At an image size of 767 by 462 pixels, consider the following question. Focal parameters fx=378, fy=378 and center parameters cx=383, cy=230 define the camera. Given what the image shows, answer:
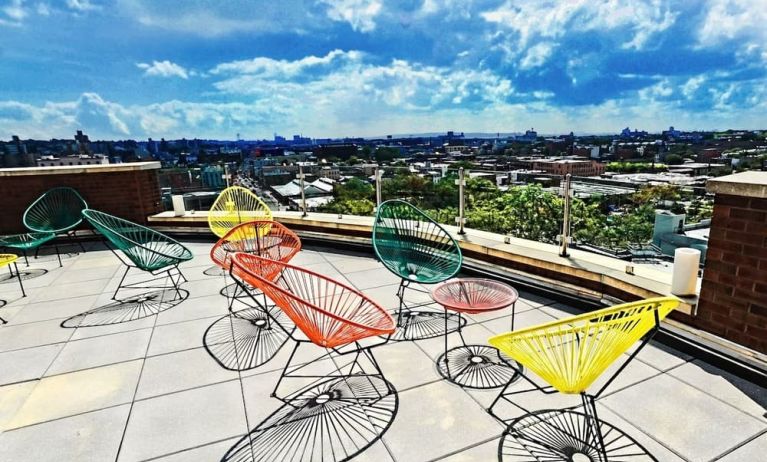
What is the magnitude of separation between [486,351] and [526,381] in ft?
1.31

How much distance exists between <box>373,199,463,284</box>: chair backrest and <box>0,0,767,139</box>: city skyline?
9.51 feet

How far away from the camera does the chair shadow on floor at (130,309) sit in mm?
3318

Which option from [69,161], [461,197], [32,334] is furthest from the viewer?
[69,161]

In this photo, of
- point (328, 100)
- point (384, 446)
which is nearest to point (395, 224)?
point (384, 446)

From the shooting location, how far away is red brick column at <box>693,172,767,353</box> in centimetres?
220

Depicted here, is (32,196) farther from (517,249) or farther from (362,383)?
(517,249)

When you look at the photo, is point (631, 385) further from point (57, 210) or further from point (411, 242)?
point (57, 210)

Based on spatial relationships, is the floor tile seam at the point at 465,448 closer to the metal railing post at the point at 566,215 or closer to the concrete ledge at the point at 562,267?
the concrete ledge at the point at 562,267

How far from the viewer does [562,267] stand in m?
3.46

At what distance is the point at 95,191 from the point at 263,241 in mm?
4005

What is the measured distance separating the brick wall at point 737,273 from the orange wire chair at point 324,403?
2.11 metres

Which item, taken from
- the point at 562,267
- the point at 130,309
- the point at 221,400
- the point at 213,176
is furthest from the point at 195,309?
the point at 562,267

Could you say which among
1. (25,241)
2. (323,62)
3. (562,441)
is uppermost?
(323,62)

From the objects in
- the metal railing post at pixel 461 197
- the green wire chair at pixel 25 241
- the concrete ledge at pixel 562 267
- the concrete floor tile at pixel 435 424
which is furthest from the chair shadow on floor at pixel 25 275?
the metal railing post at pixel 461 197
